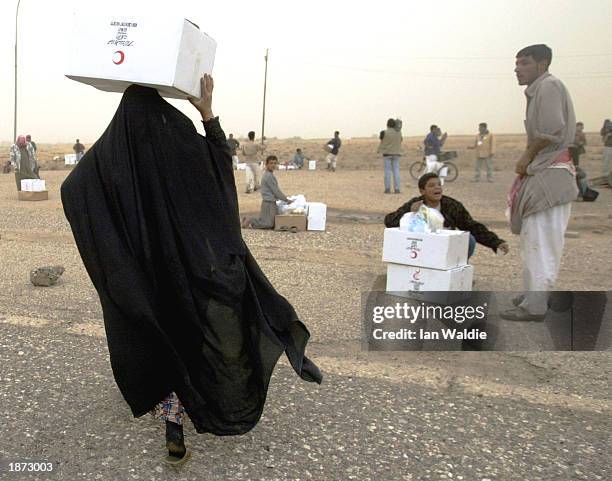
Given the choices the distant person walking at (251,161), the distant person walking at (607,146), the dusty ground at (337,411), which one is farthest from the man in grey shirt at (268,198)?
the distant person walking at (607,146)

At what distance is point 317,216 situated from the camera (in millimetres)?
8891

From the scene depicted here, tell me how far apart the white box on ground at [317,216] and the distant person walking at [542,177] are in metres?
4.51

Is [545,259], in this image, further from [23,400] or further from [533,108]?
[23,400]

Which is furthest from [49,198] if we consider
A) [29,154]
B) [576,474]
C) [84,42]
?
[576,474]

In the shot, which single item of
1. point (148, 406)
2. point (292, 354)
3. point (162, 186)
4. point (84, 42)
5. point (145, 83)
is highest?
point (84, 42)

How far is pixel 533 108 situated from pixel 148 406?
3.27 meters

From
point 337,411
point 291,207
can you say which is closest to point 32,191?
point 291,207

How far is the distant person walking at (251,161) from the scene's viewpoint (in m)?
13.8

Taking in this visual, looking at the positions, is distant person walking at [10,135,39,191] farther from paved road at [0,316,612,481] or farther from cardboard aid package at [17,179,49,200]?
paved road at [0,316,612,481]

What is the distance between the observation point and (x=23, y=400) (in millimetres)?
3119

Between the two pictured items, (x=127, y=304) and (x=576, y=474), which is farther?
(x=576, y=474)

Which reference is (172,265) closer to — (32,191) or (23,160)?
(32,191)

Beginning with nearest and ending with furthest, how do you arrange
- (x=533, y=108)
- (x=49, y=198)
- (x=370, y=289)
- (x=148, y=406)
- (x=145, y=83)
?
(x=145, y=83)
(x=148, y=406)
(x=533, y=108)
(x=370, y=289)
(x=49, y=198)

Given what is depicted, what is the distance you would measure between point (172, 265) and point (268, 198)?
21.4 ft
